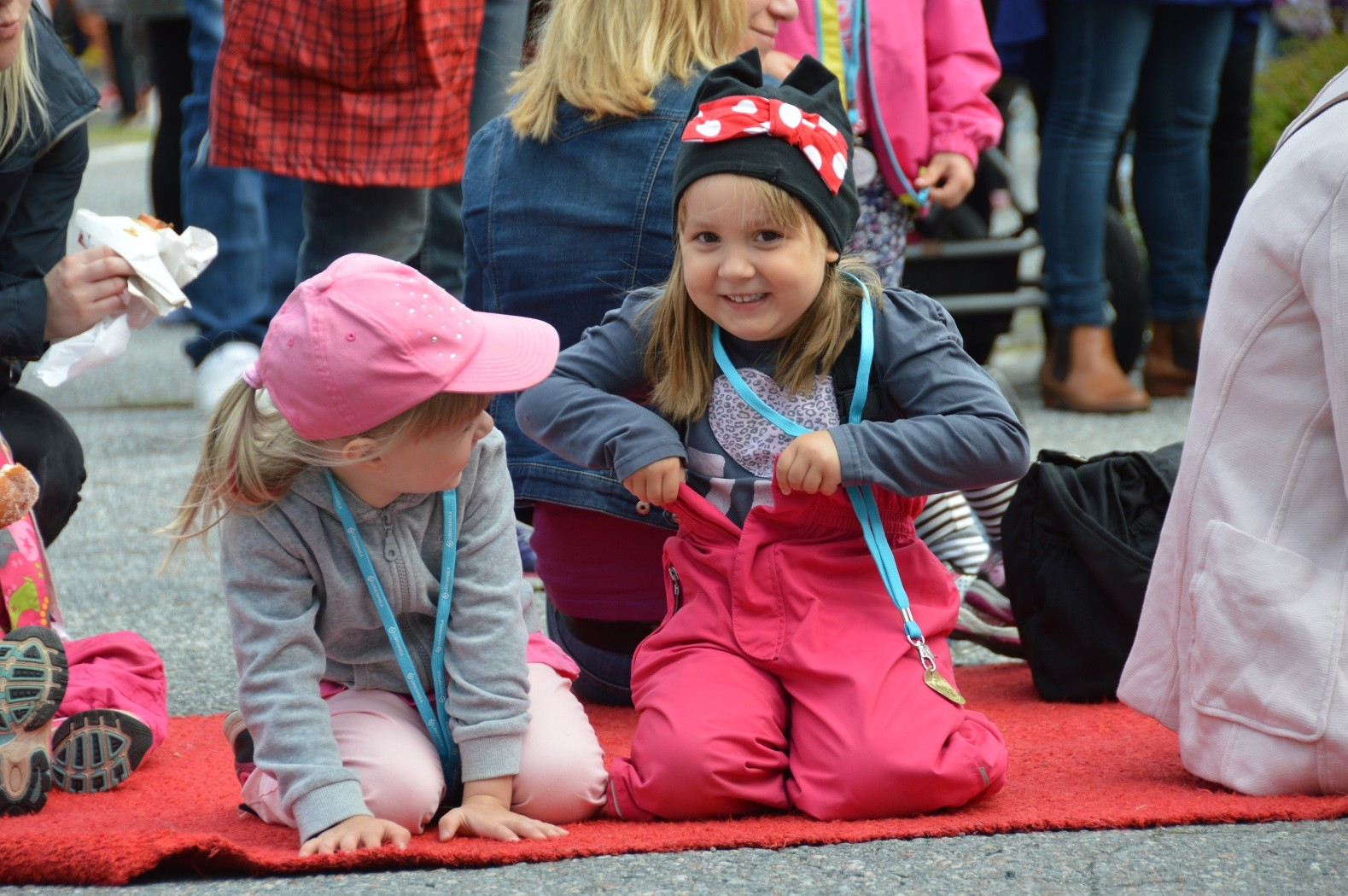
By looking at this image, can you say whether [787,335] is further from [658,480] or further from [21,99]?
[21,99]

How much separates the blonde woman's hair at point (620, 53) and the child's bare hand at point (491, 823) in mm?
1199

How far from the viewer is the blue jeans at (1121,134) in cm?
511

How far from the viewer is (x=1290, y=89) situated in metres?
6.79

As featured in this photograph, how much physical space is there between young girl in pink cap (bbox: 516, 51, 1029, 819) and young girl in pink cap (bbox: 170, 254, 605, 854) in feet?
0.63

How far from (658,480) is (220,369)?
284 cm

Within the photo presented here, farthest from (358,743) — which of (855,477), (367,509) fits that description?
(855,477)

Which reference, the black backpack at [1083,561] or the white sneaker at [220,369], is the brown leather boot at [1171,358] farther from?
the white sneaker at [220,369]

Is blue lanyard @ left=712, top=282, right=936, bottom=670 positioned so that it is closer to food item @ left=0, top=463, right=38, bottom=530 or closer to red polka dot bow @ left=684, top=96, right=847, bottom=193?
red polka dot bow @ left=684, top=96, right=847, bottom=193

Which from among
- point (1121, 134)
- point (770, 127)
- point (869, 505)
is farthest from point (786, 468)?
point (1121, 134)

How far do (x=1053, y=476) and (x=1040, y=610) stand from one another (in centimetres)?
24

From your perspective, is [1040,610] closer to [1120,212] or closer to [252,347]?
[252,347]

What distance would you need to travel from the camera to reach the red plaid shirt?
397 centimetres

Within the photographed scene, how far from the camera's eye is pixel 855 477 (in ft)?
7.48

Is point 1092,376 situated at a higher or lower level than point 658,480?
lower
